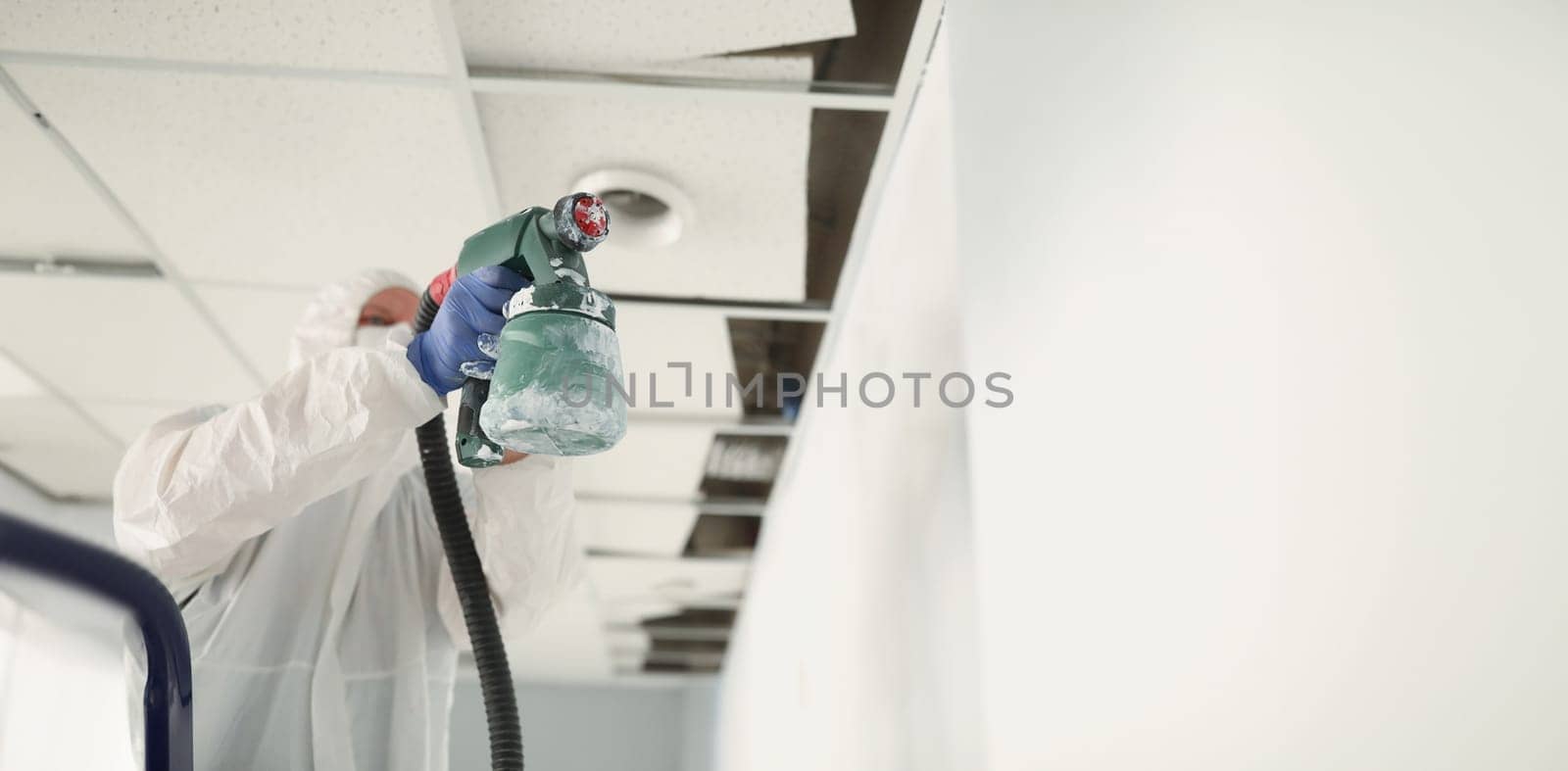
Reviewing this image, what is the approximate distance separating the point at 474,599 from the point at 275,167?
93cm

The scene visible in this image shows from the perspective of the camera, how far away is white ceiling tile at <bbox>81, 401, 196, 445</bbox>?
102 inches

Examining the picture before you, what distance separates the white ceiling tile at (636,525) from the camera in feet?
10.2

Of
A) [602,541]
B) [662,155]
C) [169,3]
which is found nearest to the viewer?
[169,3]

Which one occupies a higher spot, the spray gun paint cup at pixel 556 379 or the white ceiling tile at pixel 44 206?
the white ceiling tile at pixel 44 206

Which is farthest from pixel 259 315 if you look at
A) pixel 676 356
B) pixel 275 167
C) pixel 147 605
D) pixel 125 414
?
pixel 147 605

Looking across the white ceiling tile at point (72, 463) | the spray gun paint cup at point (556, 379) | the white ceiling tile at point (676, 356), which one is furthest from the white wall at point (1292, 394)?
the white ceiling tile at point (72, 463)

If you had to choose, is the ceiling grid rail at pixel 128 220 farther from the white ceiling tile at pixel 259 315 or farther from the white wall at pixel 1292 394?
the white wall at pixel 1292 394

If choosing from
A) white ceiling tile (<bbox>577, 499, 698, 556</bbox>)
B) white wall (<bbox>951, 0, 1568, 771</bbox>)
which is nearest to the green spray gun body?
white wall (<bbox>951, 0, 1568, 771</bbox>)

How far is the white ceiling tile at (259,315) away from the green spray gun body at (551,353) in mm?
1345

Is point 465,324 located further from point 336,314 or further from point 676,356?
point 676,356

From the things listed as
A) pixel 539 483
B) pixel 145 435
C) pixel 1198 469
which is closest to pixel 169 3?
pixel 145 435

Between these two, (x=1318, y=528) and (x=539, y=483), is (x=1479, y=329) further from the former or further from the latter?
(x=539, y=483)

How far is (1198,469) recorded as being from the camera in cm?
72

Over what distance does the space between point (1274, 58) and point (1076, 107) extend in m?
0.31
